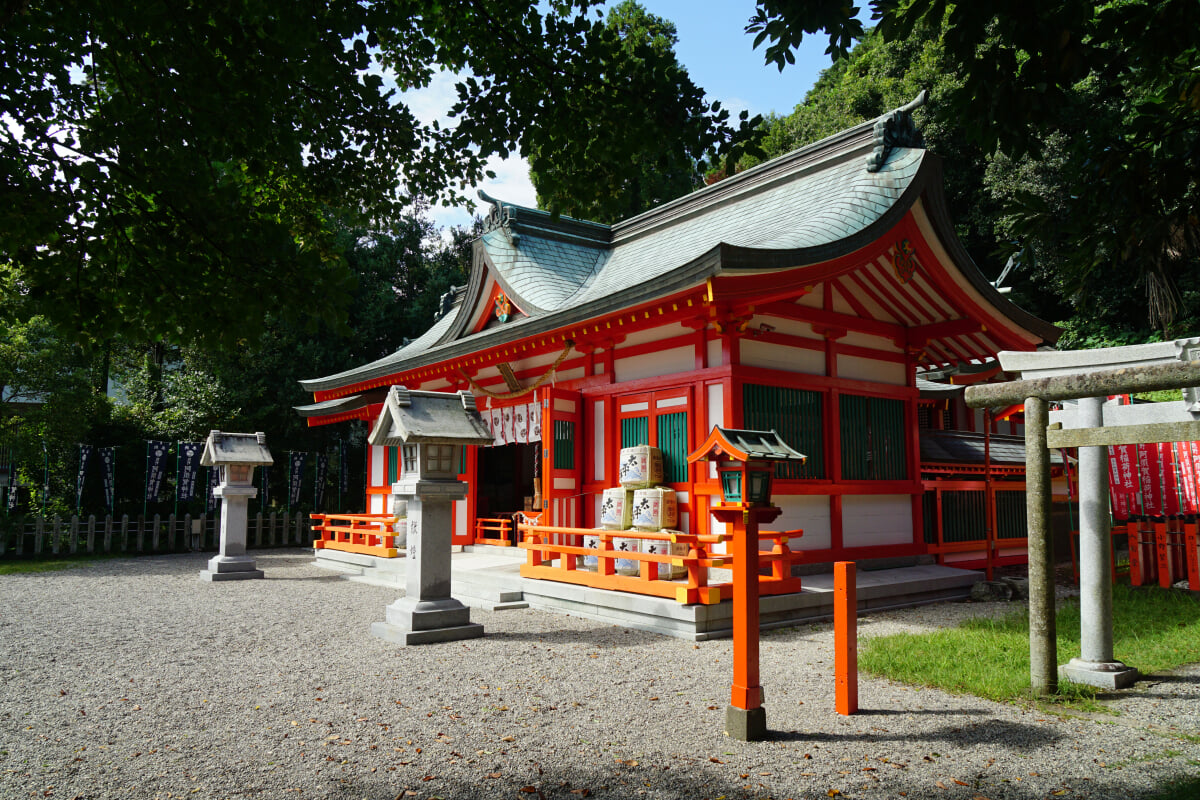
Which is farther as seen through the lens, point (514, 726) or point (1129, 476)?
point (1129, 476)

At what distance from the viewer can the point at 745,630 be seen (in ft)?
15.0

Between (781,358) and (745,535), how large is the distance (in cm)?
543

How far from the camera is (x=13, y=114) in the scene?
378 cm

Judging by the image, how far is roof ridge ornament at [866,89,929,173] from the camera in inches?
402

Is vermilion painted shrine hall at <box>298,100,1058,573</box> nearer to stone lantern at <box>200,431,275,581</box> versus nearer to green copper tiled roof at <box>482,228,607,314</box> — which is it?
green copper tiled roof at <box>482,228,607,314</box>

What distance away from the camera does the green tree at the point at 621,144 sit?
479 cm

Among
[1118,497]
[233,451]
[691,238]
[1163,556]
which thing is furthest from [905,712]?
[233,451]

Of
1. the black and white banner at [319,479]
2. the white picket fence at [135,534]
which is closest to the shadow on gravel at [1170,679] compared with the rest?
the white picket fence at [135,534]

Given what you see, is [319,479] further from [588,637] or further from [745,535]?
[745,535]

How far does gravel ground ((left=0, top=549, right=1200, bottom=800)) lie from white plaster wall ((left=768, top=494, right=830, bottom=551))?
2.08 meters

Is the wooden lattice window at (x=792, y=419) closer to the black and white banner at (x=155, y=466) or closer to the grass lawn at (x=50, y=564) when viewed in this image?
the grass lawn at (x=50, y=564)

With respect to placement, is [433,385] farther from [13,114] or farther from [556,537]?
[13,114]

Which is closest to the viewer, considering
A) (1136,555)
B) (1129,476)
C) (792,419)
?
(792,419)

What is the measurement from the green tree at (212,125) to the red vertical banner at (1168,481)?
37.7 ft
